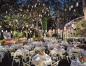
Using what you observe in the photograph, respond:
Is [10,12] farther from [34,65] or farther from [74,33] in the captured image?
[34,65]

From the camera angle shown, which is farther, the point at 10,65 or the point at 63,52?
the point at 63,52

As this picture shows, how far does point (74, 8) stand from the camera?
185ft

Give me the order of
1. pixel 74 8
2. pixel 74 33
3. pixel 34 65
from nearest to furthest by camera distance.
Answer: pixel 34 65 → pixel 74 33 → pixel 74 8

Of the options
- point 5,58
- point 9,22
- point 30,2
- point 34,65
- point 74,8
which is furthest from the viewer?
point 74,8

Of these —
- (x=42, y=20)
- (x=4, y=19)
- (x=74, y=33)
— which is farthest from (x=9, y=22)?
(x=74, y=33)

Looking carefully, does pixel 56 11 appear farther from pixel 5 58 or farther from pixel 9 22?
pixel 5 58

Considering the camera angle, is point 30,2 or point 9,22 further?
point 30,2

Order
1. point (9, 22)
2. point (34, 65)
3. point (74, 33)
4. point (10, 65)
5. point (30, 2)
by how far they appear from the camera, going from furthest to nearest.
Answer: point (30, 2) < point (9, 22) < point (74, 33) < point (10, 65) < point (34, 65)

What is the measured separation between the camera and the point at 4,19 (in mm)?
50906

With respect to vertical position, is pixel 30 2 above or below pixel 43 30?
above

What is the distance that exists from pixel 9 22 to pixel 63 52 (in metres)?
32.3

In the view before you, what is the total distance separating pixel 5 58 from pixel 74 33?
1846 centimetres

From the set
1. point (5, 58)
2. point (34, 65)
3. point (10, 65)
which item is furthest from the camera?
point (5, 58)

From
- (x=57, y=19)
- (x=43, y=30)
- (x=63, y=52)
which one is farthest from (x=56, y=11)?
(x=63, y=52)
